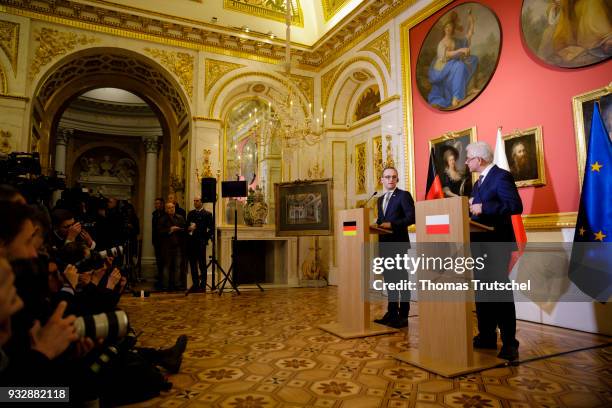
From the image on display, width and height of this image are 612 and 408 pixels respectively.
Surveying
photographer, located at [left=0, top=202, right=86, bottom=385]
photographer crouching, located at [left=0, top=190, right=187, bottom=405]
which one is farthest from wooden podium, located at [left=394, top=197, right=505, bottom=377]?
photographer, located at [left=0, top=202, right=86, bottom=385]

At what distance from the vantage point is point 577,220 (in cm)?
354

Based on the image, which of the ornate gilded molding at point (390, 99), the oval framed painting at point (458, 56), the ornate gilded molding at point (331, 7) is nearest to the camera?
the oval framed painting at point (458, 56)

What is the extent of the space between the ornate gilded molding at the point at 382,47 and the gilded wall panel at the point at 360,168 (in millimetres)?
1605

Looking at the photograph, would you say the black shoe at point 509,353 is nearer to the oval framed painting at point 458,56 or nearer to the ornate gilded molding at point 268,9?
the oval framed painting at point 458,56

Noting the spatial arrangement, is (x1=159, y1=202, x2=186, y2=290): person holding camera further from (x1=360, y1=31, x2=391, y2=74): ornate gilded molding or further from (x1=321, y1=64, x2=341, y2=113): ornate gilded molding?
(x1=360, y1=31, x2=391, y2=74): ornate gilded molding

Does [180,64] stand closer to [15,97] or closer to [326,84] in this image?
[15,97]

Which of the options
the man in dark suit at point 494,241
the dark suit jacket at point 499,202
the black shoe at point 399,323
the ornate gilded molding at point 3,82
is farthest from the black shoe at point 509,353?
the ornate gilded molding at point 3,82

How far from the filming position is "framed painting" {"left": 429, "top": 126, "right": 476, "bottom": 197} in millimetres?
4820

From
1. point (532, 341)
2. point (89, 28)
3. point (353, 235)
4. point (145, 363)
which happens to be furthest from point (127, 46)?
point (532, 341)

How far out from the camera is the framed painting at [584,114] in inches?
139

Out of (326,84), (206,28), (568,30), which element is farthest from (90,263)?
(326,84)

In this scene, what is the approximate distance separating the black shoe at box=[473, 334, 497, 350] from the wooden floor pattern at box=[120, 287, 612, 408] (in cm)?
20

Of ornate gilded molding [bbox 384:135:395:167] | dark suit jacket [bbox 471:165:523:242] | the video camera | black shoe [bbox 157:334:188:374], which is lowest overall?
black shoe [bbox 157:334:188:374]

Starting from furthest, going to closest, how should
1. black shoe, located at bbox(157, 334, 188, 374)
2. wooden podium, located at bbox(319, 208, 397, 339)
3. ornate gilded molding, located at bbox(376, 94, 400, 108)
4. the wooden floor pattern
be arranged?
ornate gilded molding, located at bbox(376, 94, 400, 108) → wooden podium, located at bbox(319, 208, 397, 339) → black shoe, located at bbox(157, 334, 188, 374) → the wooden floor pattern
